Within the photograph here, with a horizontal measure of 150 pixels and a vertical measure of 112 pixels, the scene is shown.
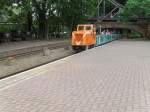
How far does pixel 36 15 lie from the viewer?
201ft

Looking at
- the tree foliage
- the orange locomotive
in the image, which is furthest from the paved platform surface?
the tree foliage

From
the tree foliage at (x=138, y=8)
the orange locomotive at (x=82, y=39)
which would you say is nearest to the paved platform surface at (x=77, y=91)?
the orange locomotive at (x=82, y=39)

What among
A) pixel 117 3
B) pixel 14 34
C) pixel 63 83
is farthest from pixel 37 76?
pixel 117 3

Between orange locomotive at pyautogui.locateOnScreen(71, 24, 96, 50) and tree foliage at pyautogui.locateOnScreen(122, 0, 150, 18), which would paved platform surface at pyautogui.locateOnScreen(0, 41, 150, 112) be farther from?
tree foliage at pyautogui.locateOnScreen(122, 0, 150, 18)

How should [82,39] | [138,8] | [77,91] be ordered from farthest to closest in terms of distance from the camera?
[138,8] → [82,39] → [77,91]

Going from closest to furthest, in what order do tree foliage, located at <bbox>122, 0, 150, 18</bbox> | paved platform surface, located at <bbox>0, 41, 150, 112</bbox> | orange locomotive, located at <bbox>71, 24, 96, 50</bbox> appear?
paved platform surface, located at <bbox>0, 41, 150, 112</bbox>
orange locomotive, located at <bbox>71, 24, 96, 50</bbox>
tree foliage, located at <bbox>122, 0, 150, 18</bbox>

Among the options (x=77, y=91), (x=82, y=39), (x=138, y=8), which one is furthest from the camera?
(x=138, y=8)

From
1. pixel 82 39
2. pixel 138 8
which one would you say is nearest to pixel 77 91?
pixel 82 39

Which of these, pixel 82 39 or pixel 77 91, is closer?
pixel 77 91

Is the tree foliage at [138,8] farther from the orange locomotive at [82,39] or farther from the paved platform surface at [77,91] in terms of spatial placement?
the paved platform surface at [77,91]

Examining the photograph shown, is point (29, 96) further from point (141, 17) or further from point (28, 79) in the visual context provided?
point (141, 17)

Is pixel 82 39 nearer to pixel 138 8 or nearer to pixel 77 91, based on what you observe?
pixel 77 91

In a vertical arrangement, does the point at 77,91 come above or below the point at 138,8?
below

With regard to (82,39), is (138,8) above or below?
above
